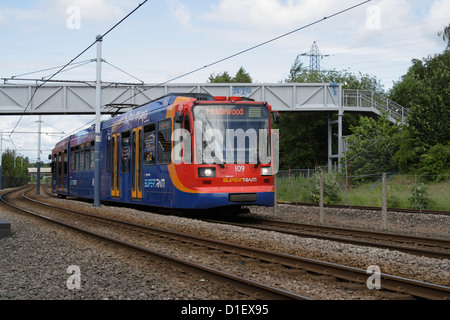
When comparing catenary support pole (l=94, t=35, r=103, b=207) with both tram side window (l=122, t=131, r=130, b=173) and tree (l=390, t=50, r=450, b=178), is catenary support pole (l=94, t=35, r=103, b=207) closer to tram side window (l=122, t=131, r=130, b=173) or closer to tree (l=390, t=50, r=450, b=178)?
tram side window (l=122, t=131, r=130, b=173)

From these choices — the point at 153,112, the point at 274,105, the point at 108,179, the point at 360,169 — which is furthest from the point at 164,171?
the point at 274,105

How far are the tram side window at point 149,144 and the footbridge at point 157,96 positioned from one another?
71.2 feet

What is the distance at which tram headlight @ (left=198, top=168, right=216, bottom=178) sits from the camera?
14.4m

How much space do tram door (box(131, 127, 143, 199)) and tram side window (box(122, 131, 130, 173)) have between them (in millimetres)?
589

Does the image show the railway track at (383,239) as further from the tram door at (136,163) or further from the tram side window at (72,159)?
the tram side window at (72,159)

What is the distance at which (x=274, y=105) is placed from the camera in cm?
4038

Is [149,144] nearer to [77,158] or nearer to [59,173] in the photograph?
[77,158]

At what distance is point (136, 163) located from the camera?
18.0 m

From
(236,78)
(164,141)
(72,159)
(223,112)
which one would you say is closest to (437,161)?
(223,112)

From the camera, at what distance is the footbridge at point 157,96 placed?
39.2 m

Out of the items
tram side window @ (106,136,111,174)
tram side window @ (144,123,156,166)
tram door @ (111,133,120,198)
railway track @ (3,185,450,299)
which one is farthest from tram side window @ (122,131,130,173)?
railway track @ (3,185,450,299)

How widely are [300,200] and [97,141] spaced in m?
9.83

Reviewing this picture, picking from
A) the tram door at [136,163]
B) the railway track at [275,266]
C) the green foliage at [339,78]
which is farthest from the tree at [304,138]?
the railway track at [275,266]
